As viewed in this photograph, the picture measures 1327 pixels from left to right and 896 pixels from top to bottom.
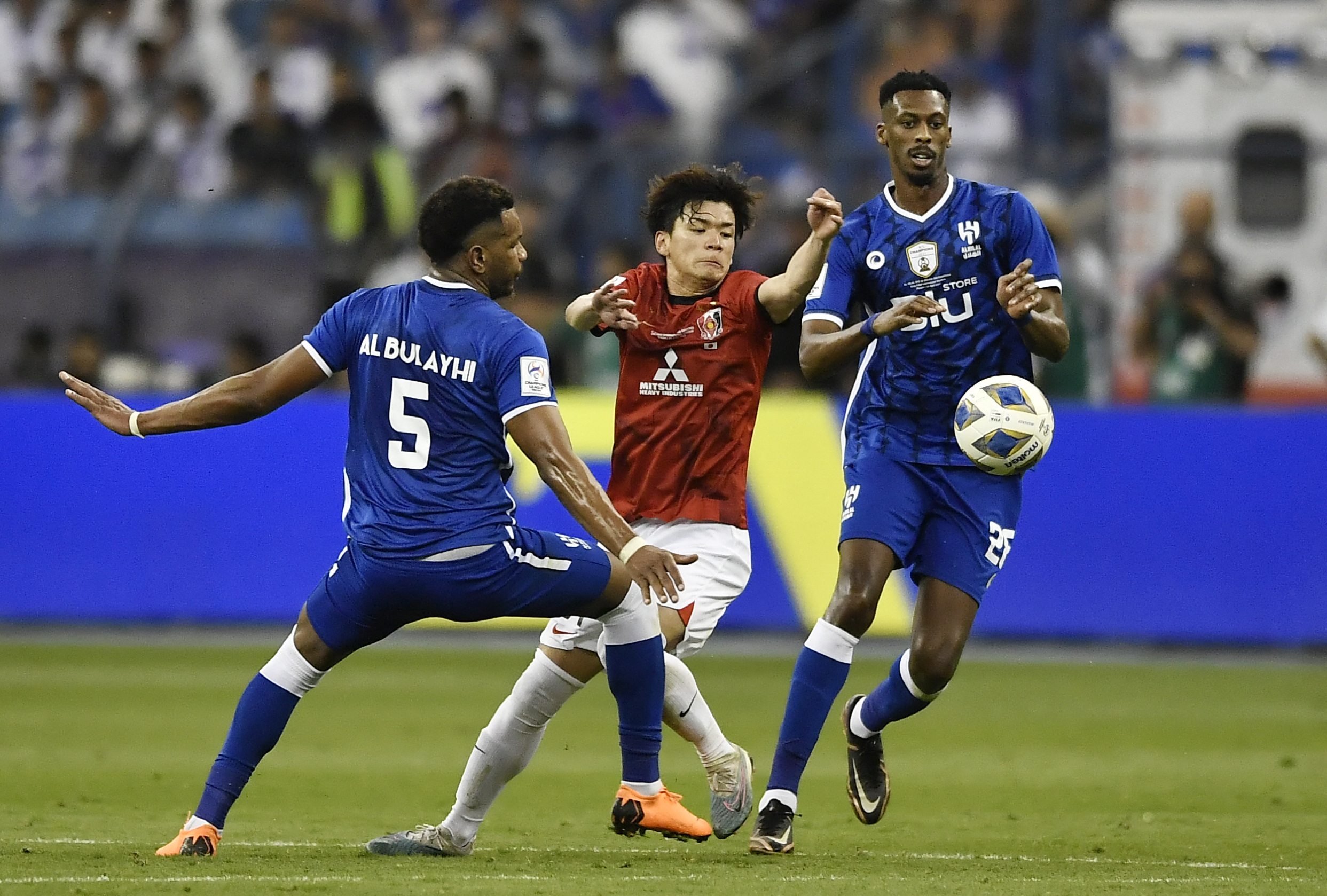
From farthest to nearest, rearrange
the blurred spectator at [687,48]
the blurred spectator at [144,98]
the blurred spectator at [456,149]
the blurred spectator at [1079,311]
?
the blurred spectator at [687,48] < the blurred spectator at [144,98] < the blurred spectator at [456,149] < the blurred spectator at [1079,311]

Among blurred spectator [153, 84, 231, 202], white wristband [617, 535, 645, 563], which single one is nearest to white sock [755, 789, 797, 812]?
white wristband [617, 535, 645, 563]

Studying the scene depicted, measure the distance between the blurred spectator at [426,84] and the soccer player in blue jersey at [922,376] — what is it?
1188 centimetres

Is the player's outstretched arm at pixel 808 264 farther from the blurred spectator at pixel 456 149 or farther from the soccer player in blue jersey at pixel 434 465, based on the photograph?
the blurred spectator at pixel 456 149

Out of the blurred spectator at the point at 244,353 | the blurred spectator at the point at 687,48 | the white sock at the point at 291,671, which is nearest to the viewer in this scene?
the white sock at the point at 291,671

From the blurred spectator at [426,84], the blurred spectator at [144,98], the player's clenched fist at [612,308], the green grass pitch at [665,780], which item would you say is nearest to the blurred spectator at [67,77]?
the blurred spectator at [144,98]

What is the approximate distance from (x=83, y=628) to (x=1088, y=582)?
7218mm

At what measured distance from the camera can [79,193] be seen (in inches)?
713

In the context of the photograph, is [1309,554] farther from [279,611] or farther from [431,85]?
[431,85]

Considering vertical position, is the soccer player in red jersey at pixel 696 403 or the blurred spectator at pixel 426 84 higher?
the blurred spectator at pixel 426 84

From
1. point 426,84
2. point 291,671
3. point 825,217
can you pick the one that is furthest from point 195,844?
point 426,84

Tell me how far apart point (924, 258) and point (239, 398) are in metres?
2.58

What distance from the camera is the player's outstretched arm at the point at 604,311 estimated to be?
7117mm

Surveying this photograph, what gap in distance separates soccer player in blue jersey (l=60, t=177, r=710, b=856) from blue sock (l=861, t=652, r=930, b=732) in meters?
1.37

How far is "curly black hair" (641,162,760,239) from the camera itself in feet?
24.4
